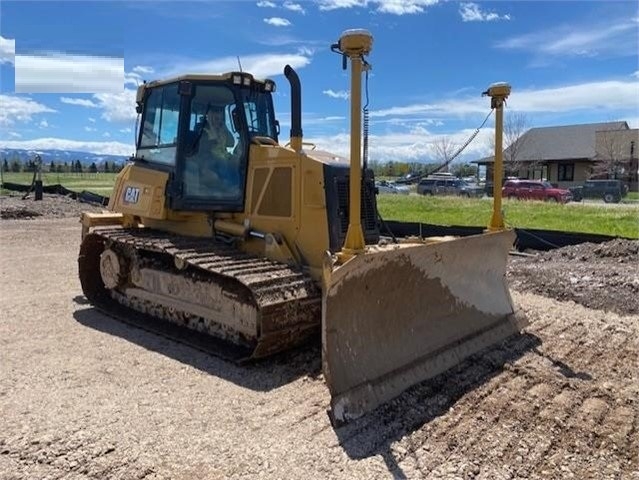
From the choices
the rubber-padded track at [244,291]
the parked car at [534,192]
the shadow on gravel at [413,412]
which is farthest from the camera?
the parked car at [534,192]

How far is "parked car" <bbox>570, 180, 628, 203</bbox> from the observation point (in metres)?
34.2

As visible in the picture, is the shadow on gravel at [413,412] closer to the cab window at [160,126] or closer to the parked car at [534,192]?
the cab window at [160,126]

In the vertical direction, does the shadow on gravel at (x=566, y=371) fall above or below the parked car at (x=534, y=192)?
below

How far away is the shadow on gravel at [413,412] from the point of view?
3.51 meters

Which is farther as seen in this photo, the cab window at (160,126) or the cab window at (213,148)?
the cab window at (160,126)

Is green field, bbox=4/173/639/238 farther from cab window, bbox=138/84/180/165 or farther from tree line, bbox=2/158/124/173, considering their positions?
tree line, bbox=2/158/124/173

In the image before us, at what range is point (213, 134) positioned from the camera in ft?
20.2

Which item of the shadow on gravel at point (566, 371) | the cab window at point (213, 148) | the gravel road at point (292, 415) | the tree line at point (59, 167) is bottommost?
the gravel road at point (292, 415)

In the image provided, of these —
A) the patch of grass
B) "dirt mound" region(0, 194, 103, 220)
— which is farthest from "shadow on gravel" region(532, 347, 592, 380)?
"dirt mound" region(0, 194, 103, 220)

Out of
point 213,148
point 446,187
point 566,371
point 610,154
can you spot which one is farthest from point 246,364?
point 610,154

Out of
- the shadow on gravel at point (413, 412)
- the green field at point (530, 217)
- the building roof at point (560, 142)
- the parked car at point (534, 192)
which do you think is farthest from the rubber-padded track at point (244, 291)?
the building roof at point (560, 142)

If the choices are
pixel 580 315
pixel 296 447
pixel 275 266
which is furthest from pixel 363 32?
pixel 580 315

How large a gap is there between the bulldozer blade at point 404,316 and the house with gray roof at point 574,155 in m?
40.8

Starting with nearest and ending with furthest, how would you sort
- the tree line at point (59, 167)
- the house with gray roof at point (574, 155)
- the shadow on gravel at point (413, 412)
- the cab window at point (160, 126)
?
the shadow on gravel at point (413, 412)
the cab window at point (160, 126)
the house with gray roof at point (574, 155)
the tree line at point (59, 167)
